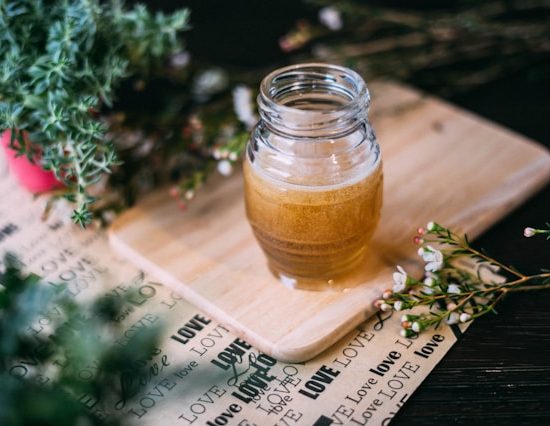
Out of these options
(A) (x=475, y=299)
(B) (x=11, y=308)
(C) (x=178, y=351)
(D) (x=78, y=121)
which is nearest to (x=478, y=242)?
(A) (x=475, y=299)

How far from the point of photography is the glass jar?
3.00 ft

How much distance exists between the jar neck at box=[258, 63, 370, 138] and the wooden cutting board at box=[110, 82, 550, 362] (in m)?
0.21

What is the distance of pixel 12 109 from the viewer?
3.31ft

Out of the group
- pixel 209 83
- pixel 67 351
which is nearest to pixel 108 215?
pixel 209 83

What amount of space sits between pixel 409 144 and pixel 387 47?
11.8 inches

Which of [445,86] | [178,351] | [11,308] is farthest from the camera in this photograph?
[445,86]

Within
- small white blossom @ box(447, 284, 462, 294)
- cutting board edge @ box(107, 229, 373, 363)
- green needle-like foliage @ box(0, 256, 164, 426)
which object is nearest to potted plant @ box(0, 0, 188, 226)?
cutting board edge @ box(107, 229, 373, 363)

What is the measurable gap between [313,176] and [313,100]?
15 centimetres

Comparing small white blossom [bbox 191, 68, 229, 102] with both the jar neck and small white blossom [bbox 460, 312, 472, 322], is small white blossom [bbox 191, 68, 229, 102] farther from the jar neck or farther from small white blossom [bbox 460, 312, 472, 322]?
small white blossom [bbox 460, 312, 472, 322]

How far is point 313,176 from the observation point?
3.02 feet

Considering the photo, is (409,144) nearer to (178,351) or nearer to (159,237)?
(159,237)

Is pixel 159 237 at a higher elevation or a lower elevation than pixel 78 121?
lower

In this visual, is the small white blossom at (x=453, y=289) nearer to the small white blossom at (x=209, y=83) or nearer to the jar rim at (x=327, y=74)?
the jar rim at (x=327, y=74)

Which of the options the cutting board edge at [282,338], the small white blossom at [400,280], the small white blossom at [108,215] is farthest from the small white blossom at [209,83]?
the small white blossom at [400,280]
